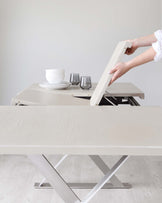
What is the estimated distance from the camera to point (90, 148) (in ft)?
3.29

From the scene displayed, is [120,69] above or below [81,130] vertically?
below

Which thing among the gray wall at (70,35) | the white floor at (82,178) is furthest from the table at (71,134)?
the gray wall at (70,35)

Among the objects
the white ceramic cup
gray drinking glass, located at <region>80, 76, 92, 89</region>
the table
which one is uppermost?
the table

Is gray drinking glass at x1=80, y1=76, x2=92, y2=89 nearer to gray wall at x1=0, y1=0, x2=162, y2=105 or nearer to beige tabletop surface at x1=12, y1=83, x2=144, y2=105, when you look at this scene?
beige tabletop surface at x1=12, y1=83, x2=144, y2=105

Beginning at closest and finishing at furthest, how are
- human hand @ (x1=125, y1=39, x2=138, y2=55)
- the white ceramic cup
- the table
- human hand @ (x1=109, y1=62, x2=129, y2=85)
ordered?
the table → human hand @ (x1=109, y1=62, x2=129, y2=85) → human hand @ (x1=125, y1=39, x2=138, y2=55) → the white ceramic cup

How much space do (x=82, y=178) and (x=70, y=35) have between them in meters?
2.74

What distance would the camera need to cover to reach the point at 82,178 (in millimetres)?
2779

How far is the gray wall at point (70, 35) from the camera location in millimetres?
4980

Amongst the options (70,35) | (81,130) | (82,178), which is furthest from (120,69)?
(70,35)

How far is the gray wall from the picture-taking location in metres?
4.98

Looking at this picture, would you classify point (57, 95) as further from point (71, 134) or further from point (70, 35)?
point (70, 35)

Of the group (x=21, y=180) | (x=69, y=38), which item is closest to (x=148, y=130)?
(x=21, y=180)

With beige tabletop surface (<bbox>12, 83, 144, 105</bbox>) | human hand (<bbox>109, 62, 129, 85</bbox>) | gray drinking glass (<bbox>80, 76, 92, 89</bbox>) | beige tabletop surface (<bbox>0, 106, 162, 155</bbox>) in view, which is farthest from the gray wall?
beige tabletop surface (<bbox>0, 106, 162, 155</bbox>)

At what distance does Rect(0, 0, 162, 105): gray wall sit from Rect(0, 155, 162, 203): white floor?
202cm
